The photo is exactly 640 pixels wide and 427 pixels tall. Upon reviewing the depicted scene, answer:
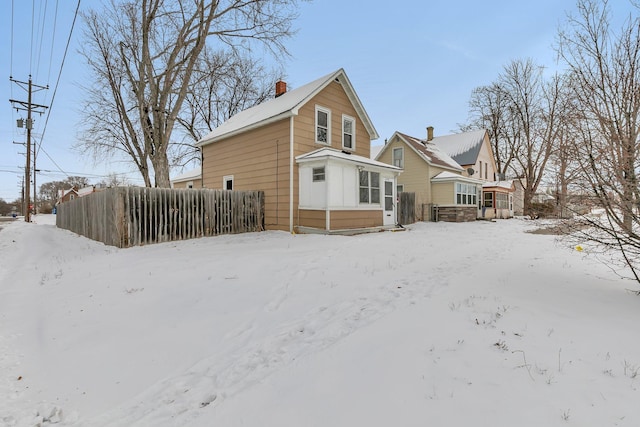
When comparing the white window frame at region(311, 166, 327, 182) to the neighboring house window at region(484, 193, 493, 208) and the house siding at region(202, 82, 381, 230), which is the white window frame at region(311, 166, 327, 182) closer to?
the house siding at region(202, 82, 381, 230)

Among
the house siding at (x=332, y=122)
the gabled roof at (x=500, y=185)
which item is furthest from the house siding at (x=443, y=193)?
the house siding at (x=332, y=122)

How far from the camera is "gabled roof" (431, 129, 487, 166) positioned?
2583 cm

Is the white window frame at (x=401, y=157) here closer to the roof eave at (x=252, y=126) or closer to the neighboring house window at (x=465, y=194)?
the neighboring house window at (x=465, y=194)

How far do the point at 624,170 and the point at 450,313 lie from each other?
2.87 meters

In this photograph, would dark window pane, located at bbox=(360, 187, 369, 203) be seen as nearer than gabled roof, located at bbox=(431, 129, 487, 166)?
Yes

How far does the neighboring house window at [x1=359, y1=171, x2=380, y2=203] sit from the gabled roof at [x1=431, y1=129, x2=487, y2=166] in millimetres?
16972

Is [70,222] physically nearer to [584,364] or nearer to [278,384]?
[278,384]

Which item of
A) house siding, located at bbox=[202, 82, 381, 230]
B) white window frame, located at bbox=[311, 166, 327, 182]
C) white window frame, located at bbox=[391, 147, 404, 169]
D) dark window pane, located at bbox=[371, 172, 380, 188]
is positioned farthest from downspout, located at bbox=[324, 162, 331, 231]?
white window frame, located at bbox=[391, 147, 404, 169]

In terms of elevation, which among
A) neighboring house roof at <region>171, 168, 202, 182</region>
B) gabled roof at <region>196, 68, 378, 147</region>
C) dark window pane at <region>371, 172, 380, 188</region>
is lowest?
dark window pane at <region>371, 172, 380, 188</region>

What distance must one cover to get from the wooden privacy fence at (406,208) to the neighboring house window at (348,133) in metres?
4.85

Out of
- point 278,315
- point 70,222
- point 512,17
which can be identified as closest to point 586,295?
point 278,315

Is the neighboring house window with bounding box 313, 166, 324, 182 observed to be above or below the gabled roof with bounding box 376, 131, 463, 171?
below

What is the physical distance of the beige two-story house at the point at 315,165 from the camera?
1088cm

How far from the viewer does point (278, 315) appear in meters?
3.59
